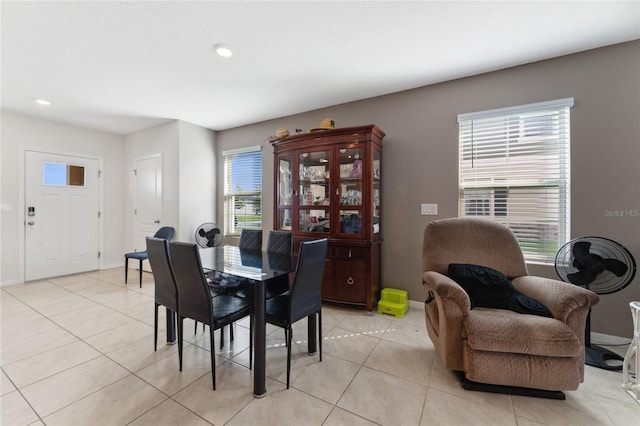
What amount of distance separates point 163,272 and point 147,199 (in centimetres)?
328

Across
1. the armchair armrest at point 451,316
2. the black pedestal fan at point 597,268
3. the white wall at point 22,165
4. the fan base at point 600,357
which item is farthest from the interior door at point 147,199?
the fan base at point 600,357

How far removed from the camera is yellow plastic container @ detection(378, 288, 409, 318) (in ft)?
9.14

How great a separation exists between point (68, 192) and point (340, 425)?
540 centimetres

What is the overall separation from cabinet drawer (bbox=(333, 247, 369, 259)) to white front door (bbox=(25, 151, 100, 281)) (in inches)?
177

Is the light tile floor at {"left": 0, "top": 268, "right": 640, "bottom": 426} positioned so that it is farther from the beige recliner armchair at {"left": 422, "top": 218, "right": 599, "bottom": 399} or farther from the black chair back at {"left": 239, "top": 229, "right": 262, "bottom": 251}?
the black chair back at {"left": 239, "top": 229, "right": 262, "bottom": 251}

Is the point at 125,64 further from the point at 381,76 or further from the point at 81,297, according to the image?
the point at 81,297

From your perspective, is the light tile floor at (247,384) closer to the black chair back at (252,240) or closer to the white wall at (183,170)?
the black chair back at (252,240)

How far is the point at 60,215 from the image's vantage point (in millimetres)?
4230

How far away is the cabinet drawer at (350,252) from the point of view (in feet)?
9.39

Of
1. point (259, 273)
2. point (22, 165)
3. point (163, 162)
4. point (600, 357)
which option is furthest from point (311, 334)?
point (22, 165)

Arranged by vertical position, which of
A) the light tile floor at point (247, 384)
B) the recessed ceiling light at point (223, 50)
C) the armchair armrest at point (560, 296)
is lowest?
the light tile floor at point (247, 384)

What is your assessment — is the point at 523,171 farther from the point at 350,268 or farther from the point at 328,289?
the point at 328,289

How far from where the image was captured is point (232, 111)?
3742 millimetres

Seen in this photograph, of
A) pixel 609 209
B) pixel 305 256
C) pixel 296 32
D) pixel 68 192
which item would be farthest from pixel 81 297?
pixel 609 209
